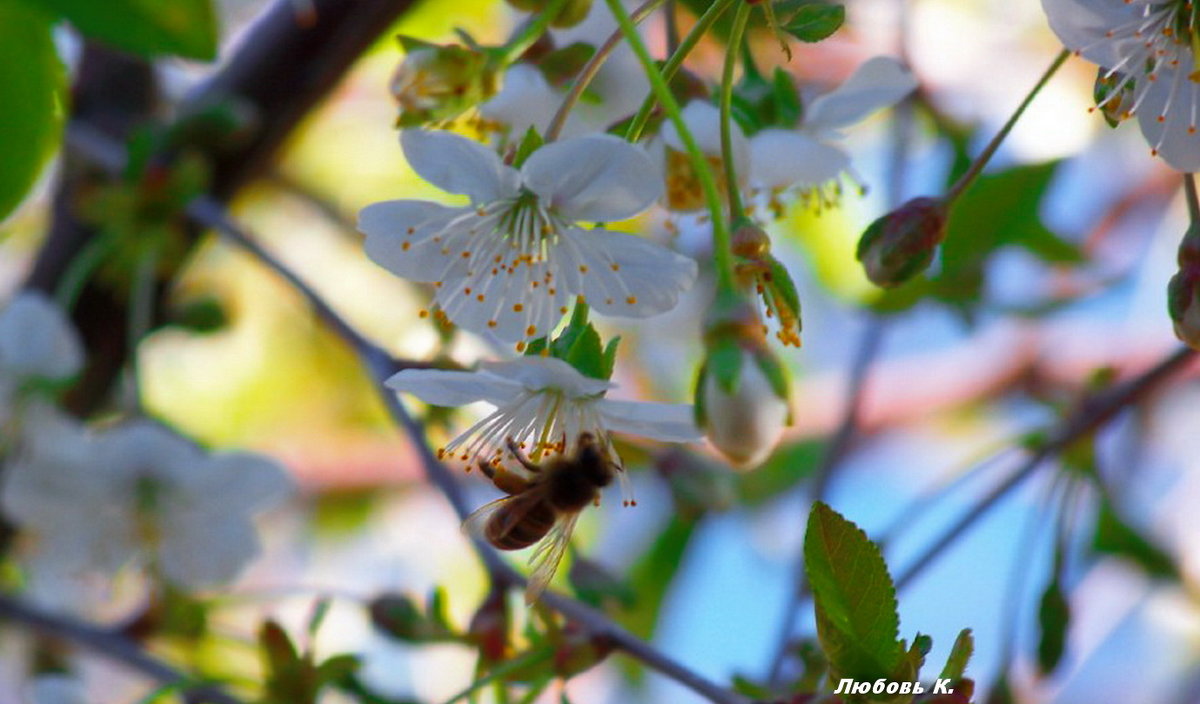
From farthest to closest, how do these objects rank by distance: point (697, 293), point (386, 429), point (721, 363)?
point (386, 429) < point (697, 293) < point (721, 363)

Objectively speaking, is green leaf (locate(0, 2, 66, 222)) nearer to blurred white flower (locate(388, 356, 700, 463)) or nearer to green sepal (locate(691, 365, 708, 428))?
blurred white flower (locate(388, 356, 700, 463))

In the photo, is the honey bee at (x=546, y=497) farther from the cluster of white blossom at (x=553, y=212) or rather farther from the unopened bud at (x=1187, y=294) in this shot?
the unopened bud at (x=1187, y=294)

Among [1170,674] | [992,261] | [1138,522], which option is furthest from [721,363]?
[1170,674]

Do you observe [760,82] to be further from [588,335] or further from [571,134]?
[588,335]

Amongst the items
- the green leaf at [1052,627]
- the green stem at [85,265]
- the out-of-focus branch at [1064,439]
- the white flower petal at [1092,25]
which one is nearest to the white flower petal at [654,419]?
the white flower petal at [1092,25]

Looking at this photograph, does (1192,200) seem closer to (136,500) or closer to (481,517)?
(481,517)

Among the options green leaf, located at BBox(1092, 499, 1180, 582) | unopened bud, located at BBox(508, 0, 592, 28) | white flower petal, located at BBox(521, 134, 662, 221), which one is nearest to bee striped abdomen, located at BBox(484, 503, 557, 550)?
white flower petal, located at BBox(521, 134, 662, 221)
